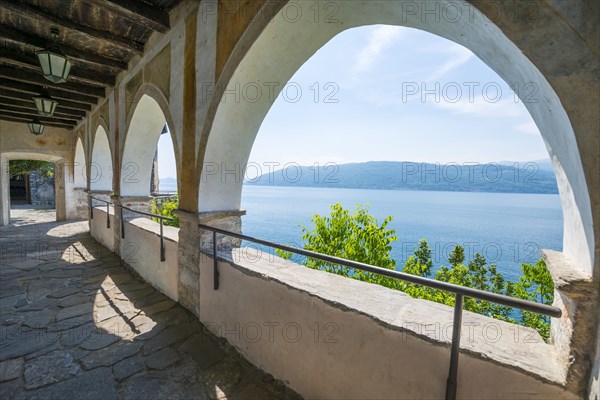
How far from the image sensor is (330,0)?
198 centimetres

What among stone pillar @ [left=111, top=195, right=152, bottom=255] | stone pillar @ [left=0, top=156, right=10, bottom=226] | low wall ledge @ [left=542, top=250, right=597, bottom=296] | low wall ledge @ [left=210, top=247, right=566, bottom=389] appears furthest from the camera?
stone pillar @ [left=0, top=156, right=10, bottom=226]

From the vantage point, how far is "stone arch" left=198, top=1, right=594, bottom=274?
3.70 feet

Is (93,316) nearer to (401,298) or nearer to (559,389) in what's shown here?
(401,298)

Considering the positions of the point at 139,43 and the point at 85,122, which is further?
the point at 85,122

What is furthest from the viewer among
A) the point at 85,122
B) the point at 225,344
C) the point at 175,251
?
the point at 85,122

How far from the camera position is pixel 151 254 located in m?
4.11

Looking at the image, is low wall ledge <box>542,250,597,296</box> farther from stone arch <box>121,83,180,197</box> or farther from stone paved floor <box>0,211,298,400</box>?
stone arch <box>121,83,180,197</box>

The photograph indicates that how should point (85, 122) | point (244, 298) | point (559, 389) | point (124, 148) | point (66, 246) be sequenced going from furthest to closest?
point (85, 122)
point (66, 246)
point (124, 148)
point (244, 298)
point (559, 389)

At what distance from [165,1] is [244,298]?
3776 mm

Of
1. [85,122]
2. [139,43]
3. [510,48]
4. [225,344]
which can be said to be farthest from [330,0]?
[85,122]

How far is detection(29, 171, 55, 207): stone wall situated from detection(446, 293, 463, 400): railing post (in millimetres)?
27416

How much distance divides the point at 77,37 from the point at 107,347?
4410mm

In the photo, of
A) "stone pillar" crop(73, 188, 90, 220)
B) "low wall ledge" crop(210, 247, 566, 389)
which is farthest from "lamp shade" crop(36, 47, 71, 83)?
"stone pillar" crop(73, 188, 90, 220)

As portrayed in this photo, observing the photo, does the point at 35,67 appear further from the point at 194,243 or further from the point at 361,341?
the point at 361,341
